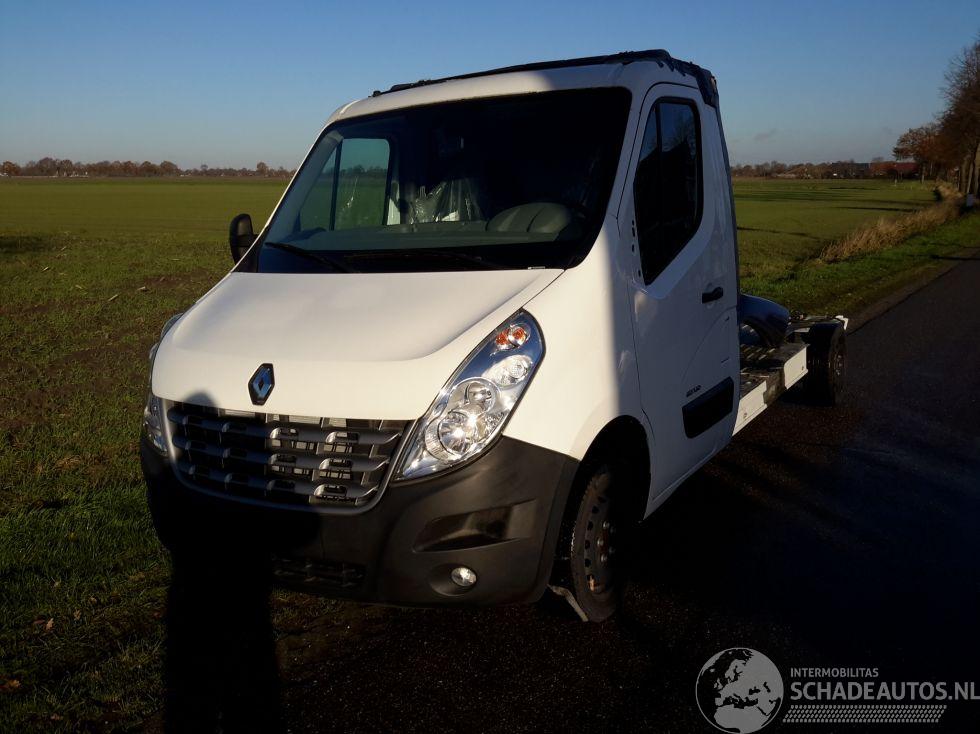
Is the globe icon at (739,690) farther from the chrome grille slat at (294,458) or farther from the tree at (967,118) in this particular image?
the tree at (967,118)

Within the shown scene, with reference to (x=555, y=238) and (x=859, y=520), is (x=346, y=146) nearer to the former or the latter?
(x=555, y=238)

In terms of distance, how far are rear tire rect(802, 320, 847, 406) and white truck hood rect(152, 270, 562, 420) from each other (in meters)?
4.17

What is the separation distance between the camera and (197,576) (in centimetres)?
416

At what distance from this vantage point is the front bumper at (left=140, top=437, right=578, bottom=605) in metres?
2.93

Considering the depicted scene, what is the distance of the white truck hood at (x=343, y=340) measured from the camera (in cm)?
303

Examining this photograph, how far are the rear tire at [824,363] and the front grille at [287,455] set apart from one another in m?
4.77

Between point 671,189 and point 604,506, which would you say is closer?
point 604,506

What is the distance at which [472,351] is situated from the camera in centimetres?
307

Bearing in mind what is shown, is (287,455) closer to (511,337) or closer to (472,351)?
(472,351)

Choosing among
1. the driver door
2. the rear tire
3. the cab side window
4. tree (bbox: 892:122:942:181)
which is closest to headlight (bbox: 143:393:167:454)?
the driver door

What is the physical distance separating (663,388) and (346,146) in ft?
7.57

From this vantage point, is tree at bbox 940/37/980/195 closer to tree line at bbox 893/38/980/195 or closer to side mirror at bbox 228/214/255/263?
tree line at bbox 893/38/980/195

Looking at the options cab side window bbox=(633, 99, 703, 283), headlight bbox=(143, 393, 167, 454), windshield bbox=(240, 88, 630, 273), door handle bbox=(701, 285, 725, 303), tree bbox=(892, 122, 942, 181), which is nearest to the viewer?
headlight bbox=(143, 393, 167, 454)

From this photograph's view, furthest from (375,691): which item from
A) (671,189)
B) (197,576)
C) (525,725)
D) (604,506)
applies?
(671,189)
